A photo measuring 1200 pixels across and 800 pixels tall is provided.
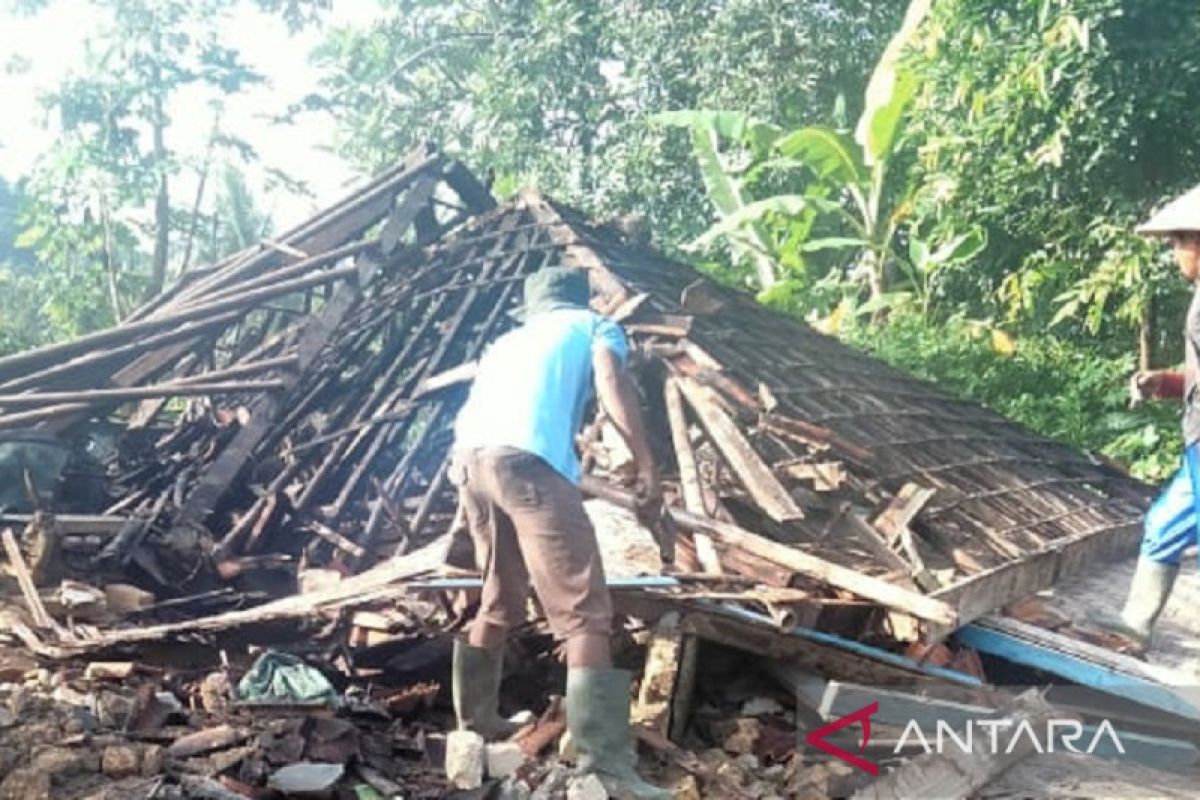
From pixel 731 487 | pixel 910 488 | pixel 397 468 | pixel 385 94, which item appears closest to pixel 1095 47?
pixel 910 488

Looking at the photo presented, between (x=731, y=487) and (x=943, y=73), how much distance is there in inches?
266

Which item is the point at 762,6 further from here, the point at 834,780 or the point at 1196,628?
the point at 834,780

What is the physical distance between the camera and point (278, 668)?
3.80 metres

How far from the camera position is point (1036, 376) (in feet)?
35.4

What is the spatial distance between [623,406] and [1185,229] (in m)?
2.23

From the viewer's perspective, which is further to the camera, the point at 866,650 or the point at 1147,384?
the point at 1147,384

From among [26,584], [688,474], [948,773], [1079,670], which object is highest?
[688,474]

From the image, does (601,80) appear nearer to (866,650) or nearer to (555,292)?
(555,292)

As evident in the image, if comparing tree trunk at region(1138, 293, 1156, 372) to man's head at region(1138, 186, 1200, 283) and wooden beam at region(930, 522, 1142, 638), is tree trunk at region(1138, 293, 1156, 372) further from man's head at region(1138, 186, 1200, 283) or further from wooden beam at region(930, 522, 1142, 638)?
man's head at region(1138, 186, 1200, 283)

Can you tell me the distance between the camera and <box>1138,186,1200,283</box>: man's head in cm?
373

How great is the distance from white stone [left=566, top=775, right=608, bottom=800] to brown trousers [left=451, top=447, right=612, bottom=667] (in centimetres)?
36

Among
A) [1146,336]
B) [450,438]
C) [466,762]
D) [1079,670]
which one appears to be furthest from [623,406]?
[1146,336]

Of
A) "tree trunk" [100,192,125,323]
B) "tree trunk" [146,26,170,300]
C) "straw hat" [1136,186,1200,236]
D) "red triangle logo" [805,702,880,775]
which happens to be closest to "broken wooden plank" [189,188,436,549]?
"red triangle logo" [805,702,880,775]

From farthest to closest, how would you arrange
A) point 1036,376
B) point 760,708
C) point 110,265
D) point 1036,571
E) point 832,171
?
point 110,265 < point 832,171 < point 1036,376 < point 1036,571 < point 760,708
